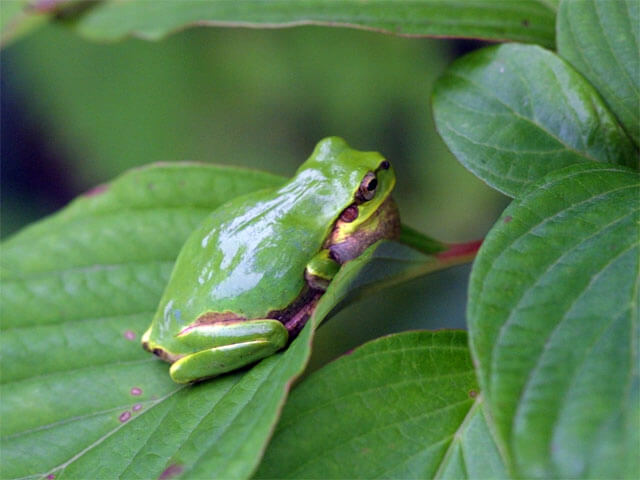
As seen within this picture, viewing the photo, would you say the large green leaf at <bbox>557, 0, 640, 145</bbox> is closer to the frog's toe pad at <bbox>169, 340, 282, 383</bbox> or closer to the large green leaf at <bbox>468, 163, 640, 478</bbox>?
the large green leaf at <bbox>468, 163, 640, 478</bbox>

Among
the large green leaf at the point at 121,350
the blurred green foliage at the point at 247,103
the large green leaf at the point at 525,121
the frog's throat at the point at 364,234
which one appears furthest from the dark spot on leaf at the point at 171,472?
the blurred green foliage at the point at 247,103

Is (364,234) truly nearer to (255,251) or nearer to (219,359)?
(255,251)

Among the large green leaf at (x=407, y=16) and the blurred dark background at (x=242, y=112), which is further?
the blurred dark background at (x=242, y=112)

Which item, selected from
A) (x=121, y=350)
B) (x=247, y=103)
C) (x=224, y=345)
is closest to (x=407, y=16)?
(x=224, y=345)

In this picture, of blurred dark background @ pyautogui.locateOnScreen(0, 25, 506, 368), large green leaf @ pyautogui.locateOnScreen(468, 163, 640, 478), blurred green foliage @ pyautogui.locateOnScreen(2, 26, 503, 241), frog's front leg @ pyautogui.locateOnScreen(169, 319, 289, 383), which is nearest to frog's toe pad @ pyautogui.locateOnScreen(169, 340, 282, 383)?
frog's front leg @ pyautogui.locateOnScreen(169, 319, 289, 383)

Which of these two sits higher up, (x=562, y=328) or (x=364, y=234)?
(x=562, y=328)

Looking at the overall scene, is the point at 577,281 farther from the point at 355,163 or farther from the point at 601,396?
the point at 355,163

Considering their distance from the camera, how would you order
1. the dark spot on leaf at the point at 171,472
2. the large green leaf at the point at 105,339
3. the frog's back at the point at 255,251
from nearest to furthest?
the dark spot on leaf at the point at 171,472
the large green leaf at the point at 105,339
the frog's back at the point at 255,251

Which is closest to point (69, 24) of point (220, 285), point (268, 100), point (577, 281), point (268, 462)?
point (268, 100)

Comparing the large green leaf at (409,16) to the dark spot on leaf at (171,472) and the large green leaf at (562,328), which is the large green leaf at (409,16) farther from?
the dark spot on leaf at (171,472)
